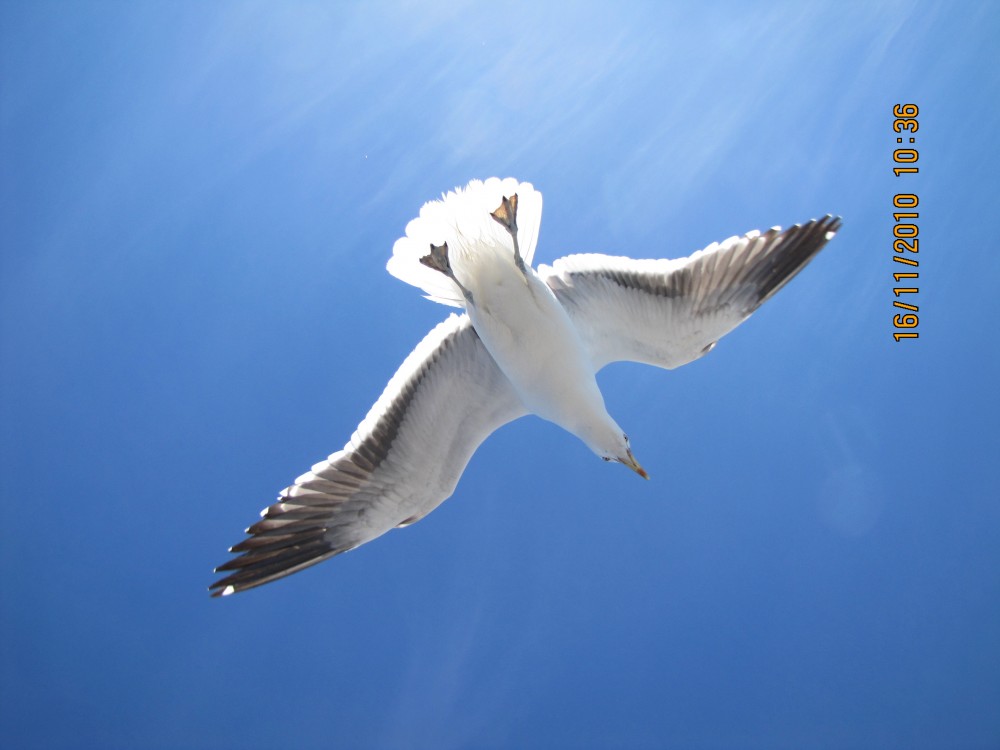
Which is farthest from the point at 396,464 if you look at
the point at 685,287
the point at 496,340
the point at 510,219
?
the point at 685,287

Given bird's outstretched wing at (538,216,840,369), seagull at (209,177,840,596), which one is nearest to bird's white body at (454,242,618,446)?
seagull at (209,177,840,596)

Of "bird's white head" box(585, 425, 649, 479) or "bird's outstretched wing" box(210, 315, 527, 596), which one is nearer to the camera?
"bird's outstretched wing" box(210, 315, 527, 596)

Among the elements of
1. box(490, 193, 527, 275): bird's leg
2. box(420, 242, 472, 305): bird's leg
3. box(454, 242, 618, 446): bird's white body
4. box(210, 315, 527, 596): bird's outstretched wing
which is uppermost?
box(490, 193, 527, 275): bird's leg

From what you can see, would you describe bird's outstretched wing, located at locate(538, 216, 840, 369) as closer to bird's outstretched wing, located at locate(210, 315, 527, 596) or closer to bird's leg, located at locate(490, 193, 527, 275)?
bird's leg, located at locate(490, 193, 527, 275)

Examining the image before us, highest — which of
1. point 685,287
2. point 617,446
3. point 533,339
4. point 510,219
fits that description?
point 510,219

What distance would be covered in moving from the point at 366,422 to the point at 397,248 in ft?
2.02

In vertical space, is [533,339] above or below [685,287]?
below

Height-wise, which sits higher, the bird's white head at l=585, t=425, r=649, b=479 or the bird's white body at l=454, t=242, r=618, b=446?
the bird's white body at l=454, t=242, r=618, b=446

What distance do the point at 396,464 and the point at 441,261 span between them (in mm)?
704

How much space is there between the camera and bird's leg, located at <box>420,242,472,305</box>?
2645 millimetres

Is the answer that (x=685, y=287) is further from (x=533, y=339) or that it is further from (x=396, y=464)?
(x=396, y=464)

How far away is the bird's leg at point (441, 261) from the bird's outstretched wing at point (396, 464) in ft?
0.61

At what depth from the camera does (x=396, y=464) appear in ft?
8.77

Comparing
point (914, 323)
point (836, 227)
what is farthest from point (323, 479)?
point (914, 323)
